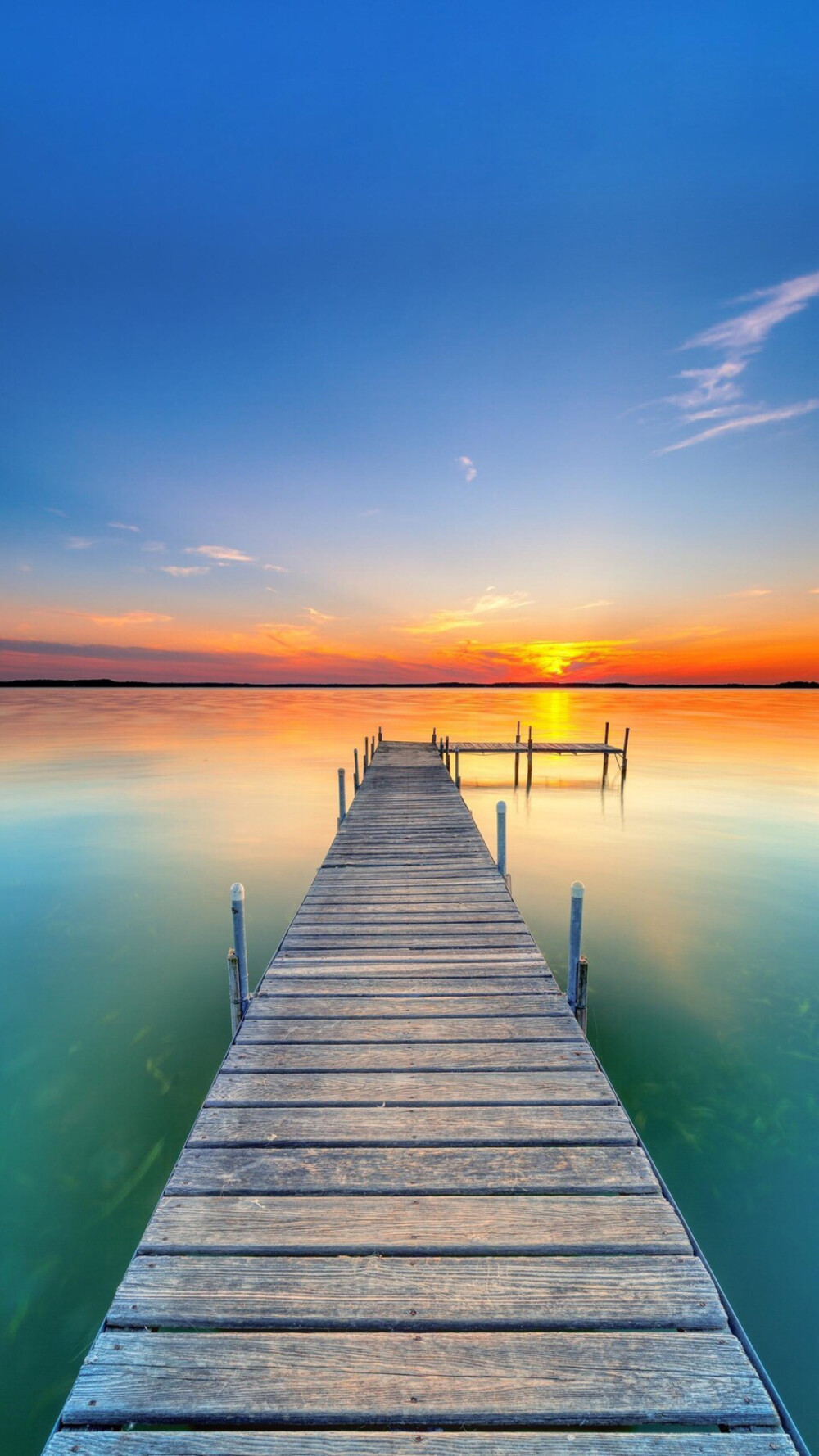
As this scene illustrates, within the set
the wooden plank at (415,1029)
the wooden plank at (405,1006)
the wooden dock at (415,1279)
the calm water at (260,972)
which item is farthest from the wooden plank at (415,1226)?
the calm water at (260,972)

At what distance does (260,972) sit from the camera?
9.37 meters

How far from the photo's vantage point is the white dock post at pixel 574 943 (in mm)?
5891

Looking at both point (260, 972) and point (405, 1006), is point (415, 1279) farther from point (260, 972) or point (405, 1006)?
point (260, 972)

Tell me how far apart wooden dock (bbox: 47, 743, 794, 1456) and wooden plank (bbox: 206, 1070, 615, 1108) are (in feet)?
0.06

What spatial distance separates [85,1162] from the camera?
5680 mm

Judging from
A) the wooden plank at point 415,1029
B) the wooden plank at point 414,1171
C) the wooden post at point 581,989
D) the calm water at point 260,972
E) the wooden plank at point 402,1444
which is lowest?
the calm water at point 260,972

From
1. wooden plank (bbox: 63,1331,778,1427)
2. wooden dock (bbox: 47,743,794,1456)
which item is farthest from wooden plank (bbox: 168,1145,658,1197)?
wooden plank (bbox: 63,1331,778,1427)

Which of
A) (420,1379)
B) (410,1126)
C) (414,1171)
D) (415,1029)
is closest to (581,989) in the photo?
(415,1029)

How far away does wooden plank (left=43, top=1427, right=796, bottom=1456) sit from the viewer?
2133 millimetres

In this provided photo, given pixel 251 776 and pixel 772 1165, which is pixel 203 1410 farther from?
pixel 251 776

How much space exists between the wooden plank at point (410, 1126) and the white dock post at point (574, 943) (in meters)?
1.97

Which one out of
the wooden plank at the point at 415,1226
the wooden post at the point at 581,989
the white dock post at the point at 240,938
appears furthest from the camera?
the wooden post at the point at 581,989

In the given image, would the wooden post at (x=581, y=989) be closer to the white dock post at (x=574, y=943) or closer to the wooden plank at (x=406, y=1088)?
the white dock post at (x=574, y=943)

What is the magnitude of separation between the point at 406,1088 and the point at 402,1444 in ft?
6.40
